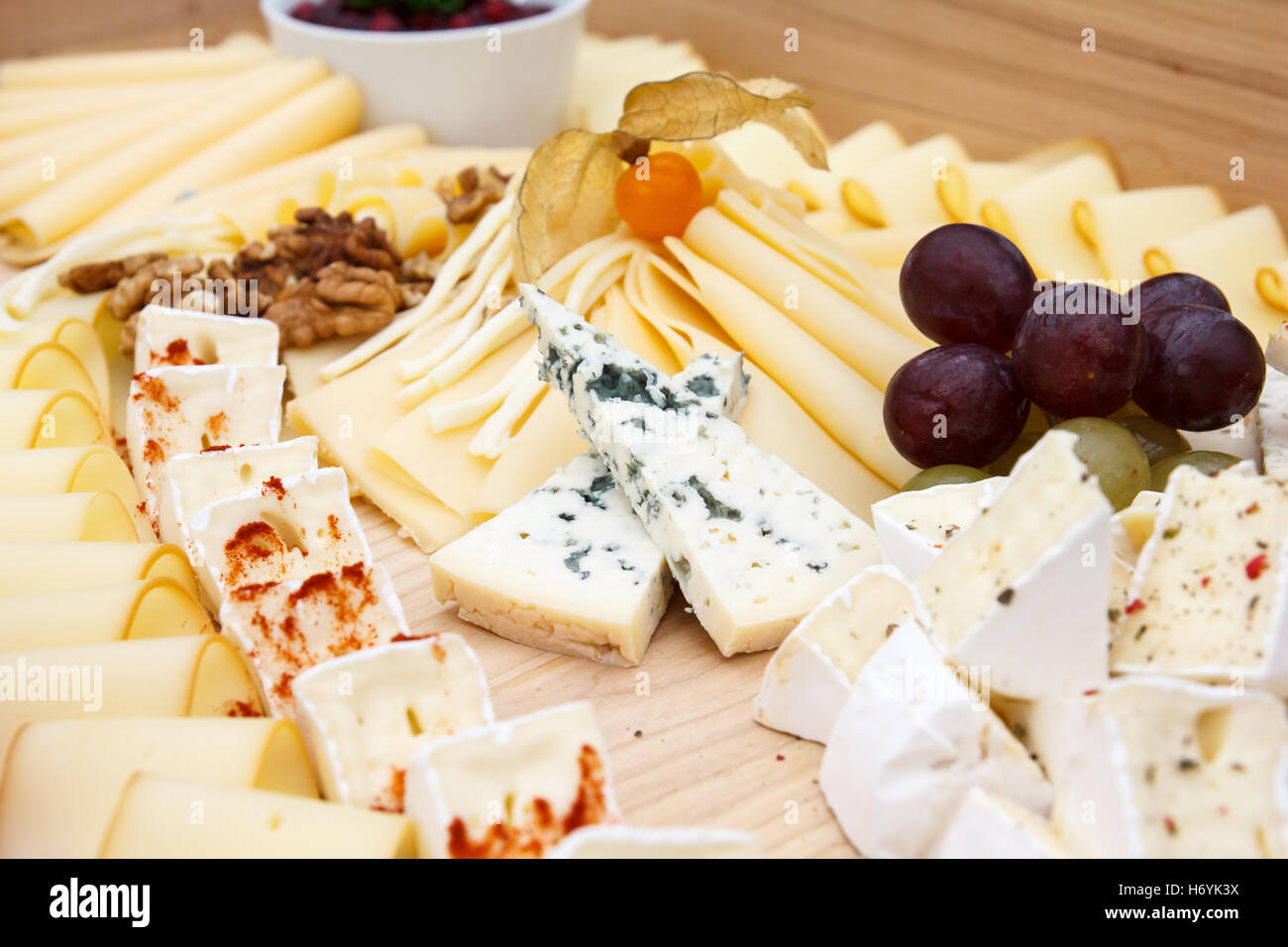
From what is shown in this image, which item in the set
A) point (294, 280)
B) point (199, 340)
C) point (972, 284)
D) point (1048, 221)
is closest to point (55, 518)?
point (199, 340)

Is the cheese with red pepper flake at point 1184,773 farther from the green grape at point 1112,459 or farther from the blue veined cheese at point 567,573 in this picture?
the blue veined cheese at point 567,573

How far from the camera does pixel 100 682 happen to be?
1127 millimetres

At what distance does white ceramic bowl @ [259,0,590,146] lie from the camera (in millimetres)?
2588

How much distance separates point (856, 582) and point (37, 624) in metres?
0.83

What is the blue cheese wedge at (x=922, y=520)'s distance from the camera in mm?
1267

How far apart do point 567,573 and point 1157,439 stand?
0.76 m

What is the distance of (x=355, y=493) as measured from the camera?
177 cm

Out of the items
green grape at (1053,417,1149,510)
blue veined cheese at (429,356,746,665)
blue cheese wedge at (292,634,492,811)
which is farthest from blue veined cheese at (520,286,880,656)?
blue cheese wedge at (292,634,492,811)

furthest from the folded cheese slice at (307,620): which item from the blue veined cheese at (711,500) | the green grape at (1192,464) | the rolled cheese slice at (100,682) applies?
the green grape at (1192,464)

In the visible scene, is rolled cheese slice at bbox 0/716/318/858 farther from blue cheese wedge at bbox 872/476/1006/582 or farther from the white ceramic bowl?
the white ceramic bowl

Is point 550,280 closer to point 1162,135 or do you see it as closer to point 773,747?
point 773,747

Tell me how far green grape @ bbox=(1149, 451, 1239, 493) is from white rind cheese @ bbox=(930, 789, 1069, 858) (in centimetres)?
53

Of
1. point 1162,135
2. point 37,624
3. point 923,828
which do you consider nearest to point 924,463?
point 923,828

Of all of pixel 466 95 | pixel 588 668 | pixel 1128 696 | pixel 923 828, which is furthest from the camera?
pixel 466 95
